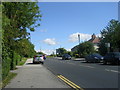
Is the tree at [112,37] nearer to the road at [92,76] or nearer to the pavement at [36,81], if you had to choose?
the road at [92,76]

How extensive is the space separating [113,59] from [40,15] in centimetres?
1206

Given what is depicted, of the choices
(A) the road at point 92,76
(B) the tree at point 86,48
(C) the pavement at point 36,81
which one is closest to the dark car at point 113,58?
(A) the road at point 92,76

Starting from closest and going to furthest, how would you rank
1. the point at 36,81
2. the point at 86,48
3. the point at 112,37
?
the point at 36,81 < the point at 112,37 < the point at 86,48

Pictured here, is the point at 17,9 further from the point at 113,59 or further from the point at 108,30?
the point at 108,30

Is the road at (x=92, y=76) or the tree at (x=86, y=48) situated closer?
the road at (x=92, y=76)

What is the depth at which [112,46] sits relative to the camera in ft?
176

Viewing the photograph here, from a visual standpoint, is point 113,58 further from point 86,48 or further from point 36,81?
point 86,48

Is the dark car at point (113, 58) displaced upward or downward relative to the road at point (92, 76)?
upward

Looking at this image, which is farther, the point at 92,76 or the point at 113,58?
the point at 113,58

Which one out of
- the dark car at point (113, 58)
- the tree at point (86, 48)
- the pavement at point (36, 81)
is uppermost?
the tree at point (86, 48)

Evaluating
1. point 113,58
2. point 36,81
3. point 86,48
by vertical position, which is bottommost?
point 36,81

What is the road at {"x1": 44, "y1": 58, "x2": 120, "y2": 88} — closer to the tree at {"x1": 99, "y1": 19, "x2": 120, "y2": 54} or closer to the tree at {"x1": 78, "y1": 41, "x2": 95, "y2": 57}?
the tree at {"x1": 99, "y1": 19, "x2": 120, "y2": 54}

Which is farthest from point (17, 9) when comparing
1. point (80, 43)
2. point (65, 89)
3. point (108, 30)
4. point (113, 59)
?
point (108, 30)

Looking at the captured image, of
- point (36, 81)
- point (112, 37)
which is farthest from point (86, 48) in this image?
point (36, 81)
